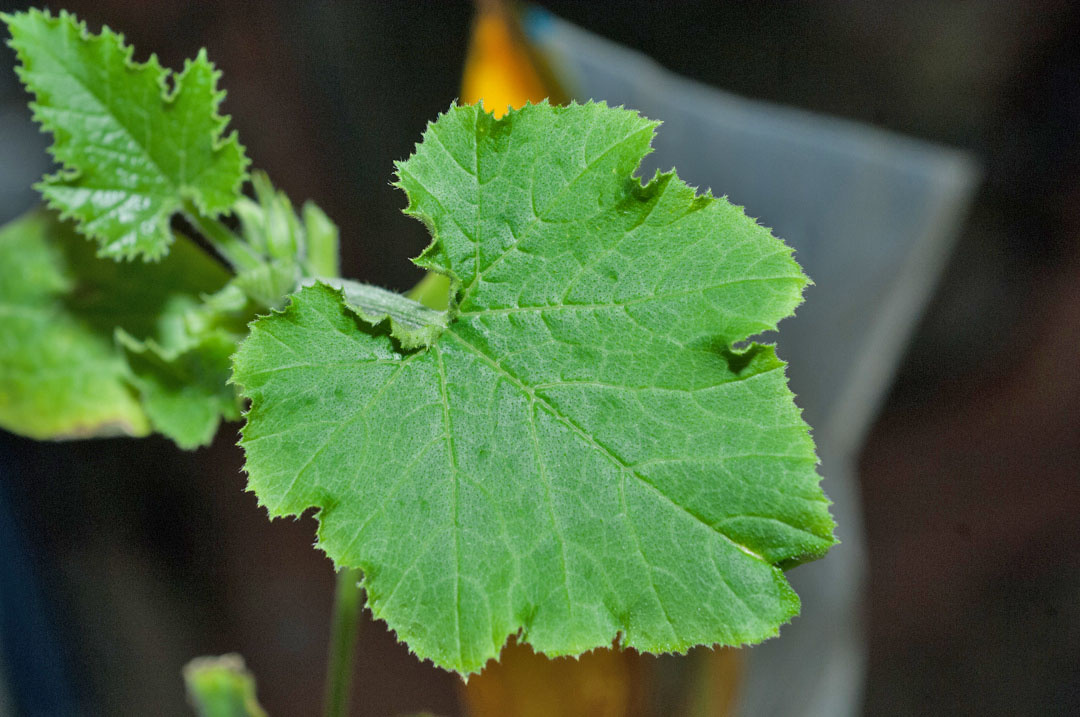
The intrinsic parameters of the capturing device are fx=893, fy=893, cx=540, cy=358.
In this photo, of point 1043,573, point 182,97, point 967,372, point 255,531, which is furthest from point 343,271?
point 1043,573

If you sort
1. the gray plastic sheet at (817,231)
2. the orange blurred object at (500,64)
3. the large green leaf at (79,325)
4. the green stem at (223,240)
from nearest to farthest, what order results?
1. the green stem at (223,240)
2. the large green leaf at (79,325)
3. the orange blurred object at (500,64)
4. the gray plastic sheet at (817,231)

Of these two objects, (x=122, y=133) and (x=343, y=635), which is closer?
(x=122, y=133)

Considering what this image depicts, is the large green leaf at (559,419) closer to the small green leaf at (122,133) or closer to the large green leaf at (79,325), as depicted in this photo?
the small green leaf at (122,133)

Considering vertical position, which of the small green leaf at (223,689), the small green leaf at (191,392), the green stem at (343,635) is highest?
the small green leaf at (191,392)

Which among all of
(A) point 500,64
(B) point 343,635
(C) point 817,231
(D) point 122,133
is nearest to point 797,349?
(C) point 817,231

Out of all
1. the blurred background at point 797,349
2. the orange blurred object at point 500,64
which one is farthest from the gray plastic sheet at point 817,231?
the orange blurred object at point 500,64

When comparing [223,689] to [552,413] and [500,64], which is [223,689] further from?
[500,64]

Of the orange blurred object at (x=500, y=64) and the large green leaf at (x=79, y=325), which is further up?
the orange blurred object at (x=500, y=64)

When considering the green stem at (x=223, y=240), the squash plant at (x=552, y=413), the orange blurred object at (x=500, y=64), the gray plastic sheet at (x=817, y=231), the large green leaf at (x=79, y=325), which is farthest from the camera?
the gray plastic sheet at (x=817, y=231)
